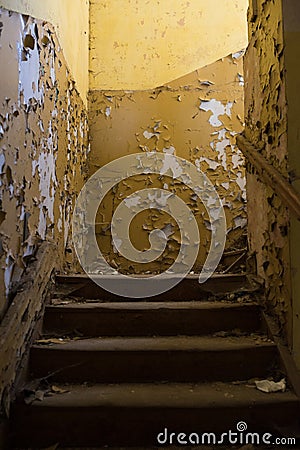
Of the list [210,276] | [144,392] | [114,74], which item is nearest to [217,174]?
[114,74]

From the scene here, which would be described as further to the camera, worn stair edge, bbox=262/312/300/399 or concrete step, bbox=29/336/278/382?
concrete step, bbox=29/336/278/382

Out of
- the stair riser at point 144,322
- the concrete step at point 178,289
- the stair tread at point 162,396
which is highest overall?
the concrete step at point 178,289

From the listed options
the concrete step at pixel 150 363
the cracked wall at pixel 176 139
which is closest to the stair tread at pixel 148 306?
the concrete step at pixel 150 363

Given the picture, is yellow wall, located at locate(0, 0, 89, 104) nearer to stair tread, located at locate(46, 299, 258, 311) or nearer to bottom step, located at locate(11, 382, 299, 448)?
stair tread, located at locate(46, 299, 258, 311)

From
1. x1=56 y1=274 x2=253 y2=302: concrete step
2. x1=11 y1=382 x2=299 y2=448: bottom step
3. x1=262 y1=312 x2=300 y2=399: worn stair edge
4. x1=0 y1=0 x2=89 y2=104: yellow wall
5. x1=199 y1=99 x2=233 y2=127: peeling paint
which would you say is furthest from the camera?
x1=199 y1=99 x2=233 y2=127: peeling paint

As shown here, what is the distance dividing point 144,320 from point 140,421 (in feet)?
1.74

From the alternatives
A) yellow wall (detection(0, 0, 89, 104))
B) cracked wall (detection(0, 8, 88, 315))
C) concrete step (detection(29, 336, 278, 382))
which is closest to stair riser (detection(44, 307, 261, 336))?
concrete step (detection(29, 336, 278, 382))

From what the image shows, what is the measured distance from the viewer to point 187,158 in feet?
11.7

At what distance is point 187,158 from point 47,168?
159 cm

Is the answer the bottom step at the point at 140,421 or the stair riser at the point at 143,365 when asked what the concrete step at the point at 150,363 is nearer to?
the stair riser at the point at 143,365

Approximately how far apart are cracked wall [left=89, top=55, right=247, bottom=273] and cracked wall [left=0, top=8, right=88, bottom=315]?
2.52ft

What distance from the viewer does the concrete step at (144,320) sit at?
198 cm

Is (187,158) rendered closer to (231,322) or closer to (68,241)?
(68,241)

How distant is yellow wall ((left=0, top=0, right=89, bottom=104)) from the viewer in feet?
6.35
